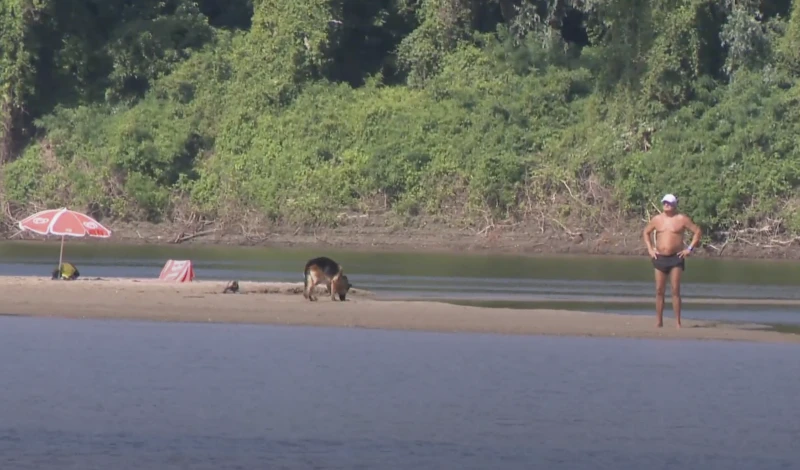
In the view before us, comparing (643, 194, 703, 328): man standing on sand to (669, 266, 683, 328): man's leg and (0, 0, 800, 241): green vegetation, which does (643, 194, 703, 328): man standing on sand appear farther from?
(0, 0, 800, 241): green vegetation

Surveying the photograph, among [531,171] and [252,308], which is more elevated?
[531,171]

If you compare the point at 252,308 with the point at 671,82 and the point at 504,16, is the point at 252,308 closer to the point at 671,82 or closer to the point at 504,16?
the point at 671,82

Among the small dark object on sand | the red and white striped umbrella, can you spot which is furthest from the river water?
the red and white striped umbrella

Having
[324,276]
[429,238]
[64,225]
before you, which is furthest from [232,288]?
[429,238]

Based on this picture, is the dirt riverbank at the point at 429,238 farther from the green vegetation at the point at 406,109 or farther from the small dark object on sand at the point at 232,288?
the small dark object on sand at the point at 232,288

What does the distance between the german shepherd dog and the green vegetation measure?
16654 millimetres

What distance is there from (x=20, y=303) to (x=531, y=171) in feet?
64.1

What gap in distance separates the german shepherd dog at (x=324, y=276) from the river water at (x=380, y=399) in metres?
1.96

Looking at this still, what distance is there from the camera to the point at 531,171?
35.6m

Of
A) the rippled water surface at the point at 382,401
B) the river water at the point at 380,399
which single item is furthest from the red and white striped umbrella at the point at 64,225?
the rippled water surface at the point at 382,401

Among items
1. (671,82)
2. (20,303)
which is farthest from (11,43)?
(20,303)

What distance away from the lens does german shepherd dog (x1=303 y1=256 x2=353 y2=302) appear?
59.8ft

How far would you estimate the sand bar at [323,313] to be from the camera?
53.0 feet

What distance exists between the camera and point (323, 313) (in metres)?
17.2
